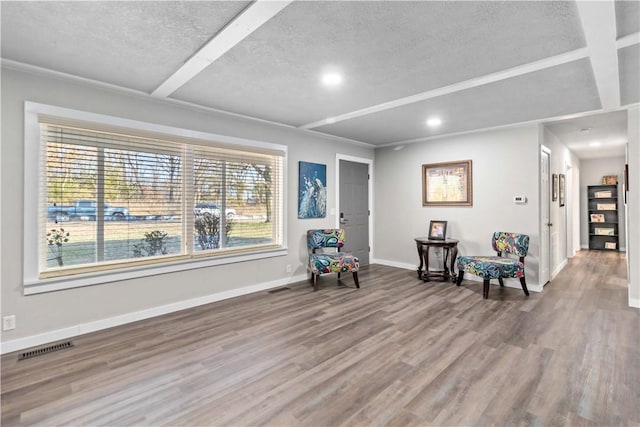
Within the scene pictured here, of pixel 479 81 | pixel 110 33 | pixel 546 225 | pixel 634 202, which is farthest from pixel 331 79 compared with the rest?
pixel 546 225

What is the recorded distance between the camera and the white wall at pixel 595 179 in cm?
783

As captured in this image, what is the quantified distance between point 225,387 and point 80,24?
256 centimetres

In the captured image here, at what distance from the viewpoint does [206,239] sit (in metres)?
3.90

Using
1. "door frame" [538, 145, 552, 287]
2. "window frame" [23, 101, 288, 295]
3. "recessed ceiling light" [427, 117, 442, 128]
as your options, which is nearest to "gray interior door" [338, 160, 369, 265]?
"recessed ceiling light" [427, 117, 442, 128]

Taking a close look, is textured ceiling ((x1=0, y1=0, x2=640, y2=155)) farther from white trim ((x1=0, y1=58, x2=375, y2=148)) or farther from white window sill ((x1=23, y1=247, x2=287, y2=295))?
white window sill ((x1=23, y1=247, x2=287, y2=295))

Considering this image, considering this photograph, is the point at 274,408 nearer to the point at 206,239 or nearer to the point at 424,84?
the point at 206,239

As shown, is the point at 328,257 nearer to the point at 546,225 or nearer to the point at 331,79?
the point at 331,79

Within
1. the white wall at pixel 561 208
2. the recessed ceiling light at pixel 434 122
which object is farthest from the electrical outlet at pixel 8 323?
the white wall at pixel 561 208

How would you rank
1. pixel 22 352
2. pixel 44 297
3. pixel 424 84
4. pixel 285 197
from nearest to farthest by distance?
pixel 22 352
pixel 44 297
pixel 424 84
pixel 285 197

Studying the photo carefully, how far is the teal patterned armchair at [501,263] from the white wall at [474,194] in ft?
0.93

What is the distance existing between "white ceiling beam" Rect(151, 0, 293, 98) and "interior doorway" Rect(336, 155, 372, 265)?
10.3 ft

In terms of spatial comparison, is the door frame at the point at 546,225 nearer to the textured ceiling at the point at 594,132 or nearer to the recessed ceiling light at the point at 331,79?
the textured ceiling at the point at 594,132

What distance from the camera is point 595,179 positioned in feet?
27.0

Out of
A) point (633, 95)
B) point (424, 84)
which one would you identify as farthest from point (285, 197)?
point (633, 95)
